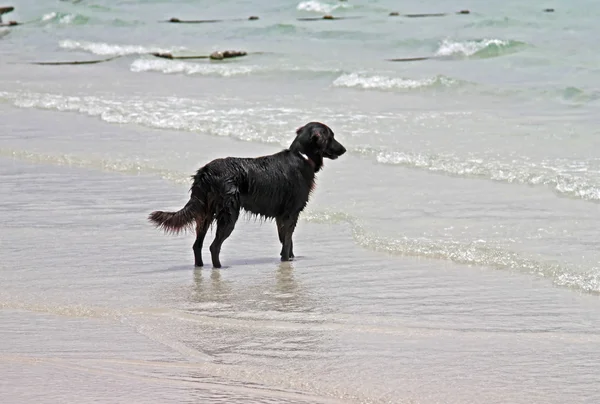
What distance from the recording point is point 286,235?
7.92m

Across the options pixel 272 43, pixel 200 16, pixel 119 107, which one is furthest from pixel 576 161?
pixel 200 16

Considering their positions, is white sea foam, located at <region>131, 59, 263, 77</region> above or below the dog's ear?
below

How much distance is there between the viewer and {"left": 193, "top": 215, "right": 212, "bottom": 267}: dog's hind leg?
775cm

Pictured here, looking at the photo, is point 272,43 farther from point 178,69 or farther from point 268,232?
point 268,232

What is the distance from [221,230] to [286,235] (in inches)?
18.5

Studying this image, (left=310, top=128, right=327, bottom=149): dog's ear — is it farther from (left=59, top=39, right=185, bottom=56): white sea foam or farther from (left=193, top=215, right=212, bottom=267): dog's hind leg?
(left=59, top=39, right=185, bottom=56): white sea foam

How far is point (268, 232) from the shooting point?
29.3ft

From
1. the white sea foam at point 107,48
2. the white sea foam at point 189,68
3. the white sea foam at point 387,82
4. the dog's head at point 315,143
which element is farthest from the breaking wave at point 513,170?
the white sea foam at point 107,48

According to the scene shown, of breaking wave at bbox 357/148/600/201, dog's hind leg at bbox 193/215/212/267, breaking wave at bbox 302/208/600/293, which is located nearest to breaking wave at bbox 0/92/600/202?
breaking wave at bbox 357/148/600/201

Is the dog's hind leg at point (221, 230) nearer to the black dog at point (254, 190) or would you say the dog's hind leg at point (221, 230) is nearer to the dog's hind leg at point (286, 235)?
the black dog at point (254, 190)

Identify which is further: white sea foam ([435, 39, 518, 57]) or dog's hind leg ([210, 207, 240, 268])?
white sea foam ([435, 39, 518, 57])

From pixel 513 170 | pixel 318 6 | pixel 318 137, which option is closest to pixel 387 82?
pixel 513 170

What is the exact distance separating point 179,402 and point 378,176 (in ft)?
20.0

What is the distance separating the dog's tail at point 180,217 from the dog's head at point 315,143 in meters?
0.95
